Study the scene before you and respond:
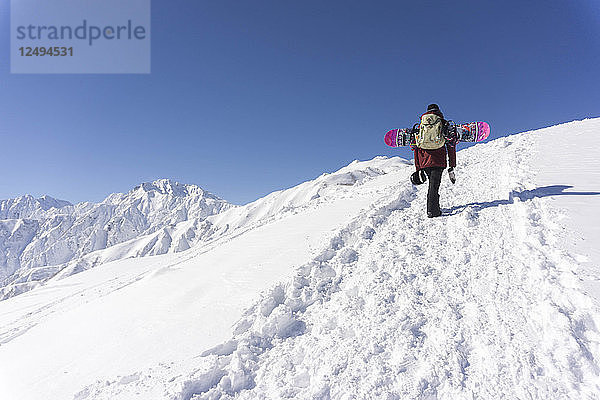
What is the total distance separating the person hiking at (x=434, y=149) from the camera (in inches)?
276

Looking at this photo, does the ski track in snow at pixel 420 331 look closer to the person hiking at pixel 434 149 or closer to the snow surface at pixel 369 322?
the snow surface at pixel 369 322

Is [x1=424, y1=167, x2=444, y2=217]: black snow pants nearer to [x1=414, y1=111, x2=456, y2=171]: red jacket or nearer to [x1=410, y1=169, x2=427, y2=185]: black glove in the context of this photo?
[x1=414, y1=111, x2=456, y2=171]: red jacket

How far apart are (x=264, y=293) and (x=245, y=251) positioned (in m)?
3.23

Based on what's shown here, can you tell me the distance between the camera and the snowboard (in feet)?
25.6

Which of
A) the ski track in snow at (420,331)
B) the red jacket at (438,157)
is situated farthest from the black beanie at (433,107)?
the ski track in snow at (420,331)

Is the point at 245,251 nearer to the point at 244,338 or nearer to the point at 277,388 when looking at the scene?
the point at 244,338

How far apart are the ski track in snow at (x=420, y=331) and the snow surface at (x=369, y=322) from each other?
0.7 inches

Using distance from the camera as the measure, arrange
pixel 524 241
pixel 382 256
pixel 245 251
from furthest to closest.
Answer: pixel 245 251
pixel 382 256
pixel 524 241

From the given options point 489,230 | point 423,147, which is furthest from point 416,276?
point 423,147

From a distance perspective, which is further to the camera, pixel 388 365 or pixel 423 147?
pixel 423 147

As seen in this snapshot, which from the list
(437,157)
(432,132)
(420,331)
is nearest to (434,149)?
(437,157)

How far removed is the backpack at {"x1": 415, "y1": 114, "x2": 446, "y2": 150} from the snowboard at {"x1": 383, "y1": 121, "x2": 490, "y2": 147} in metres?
0.53

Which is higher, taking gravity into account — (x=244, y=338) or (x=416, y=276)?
(x=416, y=276)

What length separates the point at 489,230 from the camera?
5.79 meters
